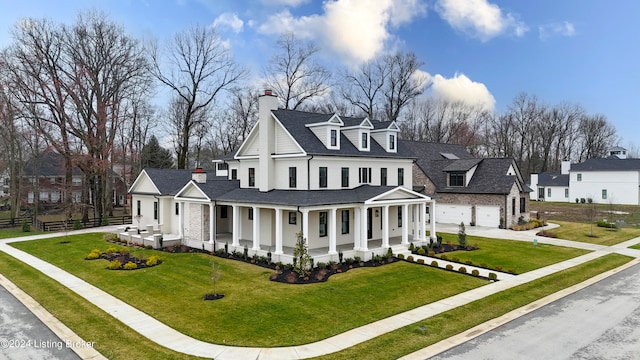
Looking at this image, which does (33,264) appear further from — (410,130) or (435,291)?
(410,130)

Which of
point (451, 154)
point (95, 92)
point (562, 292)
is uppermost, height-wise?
point (95, 92)

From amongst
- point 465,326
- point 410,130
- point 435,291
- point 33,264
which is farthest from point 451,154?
point 33,264

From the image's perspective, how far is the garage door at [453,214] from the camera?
37334mm

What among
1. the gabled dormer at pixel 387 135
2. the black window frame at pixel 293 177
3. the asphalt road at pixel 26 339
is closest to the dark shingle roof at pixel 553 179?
the gabled dormer at pixel 387 135

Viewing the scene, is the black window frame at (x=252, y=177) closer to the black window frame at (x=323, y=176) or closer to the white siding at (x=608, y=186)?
the black window frame at (x=323, y=176)

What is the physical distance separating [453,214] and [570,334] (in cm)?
2610

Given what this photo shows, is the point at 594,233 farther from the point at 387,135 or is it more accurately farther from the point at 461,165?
the point at 387,135

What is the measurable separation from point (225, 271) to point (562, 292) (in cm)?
1499

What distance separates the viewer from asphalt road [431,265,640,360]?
36.2 ft

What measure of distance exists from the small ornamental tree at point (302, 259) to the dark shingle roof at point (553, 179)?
58.4 meters

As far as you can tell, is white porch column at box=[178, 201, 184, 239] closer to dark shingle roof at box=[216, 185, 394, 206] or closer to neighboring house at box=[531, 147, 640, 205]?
dark shingle roof at box=[216, 185, 394, 206]

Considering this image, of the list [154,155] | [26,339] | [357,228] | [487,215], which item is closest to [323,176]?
[357,228]

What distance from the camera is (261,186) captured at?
24391 mm

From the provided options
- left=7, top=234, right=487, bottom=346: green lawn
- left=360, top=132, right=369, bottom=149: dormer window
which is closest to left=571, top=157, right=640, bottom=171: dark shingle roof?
left=360, top=132, right=369, bottom=149: dormer window
